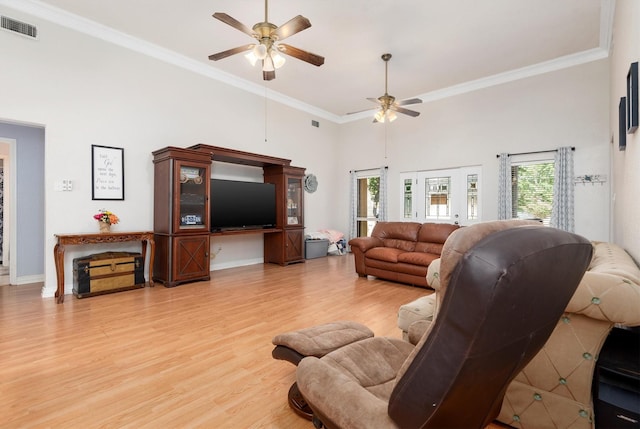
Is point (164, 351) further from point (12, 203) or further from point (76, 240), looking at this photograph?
point (12, 203)

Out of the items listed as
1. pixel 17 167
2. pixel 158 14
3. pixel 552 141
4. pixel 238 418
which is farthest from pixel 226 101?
pixel 552 141

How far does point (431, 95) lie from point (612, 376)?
6236 mm

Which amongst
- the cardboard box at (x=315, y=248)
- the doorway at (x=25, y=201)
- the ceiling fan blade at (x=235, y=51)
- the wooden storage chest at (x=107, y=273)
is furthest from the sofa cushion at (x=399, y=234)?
the doorway at (x=25, y=201)

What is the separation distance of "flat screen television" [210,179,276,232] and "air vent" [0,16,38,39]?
2.83 meters

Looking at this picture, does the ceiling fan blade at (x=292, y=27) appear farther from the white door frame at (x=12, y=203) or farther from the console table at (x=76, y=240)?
the white door frame at (x=12, y=203)

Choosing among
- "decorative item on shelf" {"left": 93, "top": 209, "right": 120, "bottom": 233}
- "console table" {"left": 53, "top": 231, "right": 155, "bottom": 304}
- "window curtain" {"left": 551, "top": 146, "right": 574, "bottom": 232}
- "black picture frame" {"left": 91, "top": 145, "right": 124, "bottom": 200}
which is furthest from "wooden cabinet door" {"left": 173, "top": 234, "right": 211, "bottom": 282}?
"window curtain" {"left": 551, "top": 146, "right": 574, "bottom": 232}

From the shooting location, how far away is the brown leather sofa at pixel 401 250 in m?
4.67

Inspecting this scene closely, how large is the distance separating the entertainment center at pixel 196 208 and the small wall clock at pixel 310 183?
4.44 feet

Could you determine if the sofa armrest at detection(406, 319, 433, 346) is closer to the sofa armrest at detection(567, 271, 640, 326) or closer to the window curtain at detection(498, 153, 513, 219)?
the sofa armrest at detection(567, 271, 640, 326)

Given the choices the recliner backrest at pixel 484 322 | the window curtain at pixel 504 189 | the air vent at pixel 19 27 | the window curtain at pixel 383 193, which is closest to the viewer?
the recliner backrest at pixel 484 322

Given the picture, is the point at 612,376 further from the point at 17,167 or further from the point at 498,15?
the point at 17,167

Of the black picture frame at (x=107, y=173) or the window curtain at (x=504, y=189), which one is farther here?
the window curtain at (x=504, y=189)

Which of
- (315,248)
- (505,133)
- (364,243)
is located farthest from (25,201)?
(505,133)

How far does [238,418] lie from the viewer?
5.63ft
